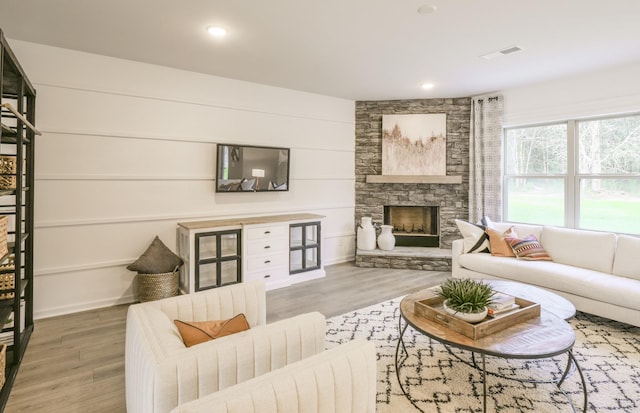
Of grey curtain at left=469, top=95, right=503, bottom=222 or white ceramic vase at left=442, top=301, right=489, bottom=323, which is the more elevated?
grey curtain at left=469, top=95, right=503, bottom=222

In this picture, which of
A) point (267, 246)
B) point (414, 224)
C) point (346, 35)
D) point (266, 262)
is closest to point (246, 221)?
point (267, 246)

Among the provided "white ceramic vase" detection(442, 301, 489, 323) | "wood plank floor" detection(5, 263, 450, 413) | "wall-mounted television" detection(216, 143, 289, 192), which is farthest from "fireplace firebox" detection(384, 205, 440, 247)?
"white ceramic vase" detection(442, 301, 489, 323)

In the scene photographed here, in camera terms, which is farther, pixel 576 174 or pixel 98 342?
pixel 576 174

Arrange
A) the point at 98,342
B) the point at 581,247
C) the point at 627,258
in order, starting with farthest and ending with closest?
the point at 581,247 < the point at 627,258 < the point at 98,342

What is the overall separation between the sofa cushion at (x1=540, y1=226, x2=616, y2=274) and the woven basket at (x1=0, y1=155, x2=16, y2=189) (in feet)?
16.2

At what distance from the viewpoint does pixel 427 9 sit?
259 centimetres

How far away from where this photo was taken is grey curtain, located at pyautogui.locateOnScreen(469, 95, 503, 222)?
5020mm

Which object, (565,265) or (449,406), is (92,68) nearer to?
(449,406)

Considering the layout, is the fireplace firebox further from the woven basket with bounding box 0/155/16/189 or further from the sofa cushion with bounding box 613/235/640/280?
the woven basket with bounding box 0/155/16/189

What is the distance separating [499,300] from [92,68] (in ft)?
13.8

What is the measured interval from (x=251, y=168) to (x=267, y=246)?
1.05m

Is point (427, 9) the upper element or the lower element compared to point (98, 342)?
upper

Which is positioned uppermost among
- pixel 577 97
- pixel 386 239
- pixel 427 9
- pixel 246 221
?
pixel 427 9

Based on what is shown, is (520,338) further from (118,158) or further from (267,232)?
(118,158)
